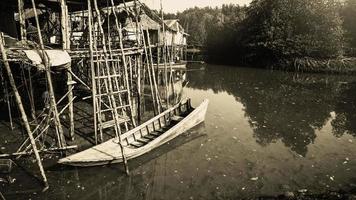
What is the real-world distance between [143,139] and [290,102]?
1213cm

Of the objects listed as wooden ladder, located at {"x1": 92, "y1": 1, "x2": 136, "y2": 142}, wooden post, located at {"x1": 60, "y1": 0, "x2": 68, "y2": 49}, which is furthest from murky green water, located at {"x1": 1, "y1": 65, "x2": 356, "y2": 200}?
wooden post, located at {"x1": 60, "y1": 0, "x2": 68, "y2": 49}

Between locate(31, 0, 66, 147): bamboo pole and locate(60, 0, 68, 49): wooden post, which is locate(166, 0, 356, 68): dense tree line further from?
locate(31, 0, 66, 147): bamboo pole

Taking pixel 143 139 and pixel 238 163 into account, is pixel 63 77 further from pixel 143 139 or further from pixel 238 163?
pixel 238 163

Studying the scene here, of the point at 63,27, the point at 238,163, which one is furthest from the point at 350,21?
the point at 63,27

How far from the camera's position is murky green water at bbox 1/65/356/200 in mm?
8172

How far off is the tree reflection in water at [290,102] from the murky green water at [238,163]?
0.22ft

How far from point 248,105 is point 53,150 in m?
12.1

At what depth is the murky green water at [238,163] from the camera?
817 cm

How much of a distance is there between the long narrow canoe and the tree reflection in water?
318cm

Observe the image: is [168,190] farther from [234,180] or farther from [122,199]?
[234,180]

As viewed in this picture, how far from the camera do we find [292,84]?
2630cm

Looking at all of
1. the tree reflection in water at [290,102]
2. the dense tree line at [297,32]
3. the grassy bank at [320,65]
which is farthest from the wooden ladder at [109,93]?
the grassy bank at [320,65]

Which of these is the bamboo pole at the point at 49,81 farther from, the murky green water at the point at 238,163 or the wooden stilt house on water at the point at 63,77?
the murky green water at the point at 238,163

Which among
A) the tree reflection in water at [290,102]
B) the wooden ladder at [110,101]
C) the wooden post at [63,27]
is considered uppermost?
the wooden post at [63,27]
